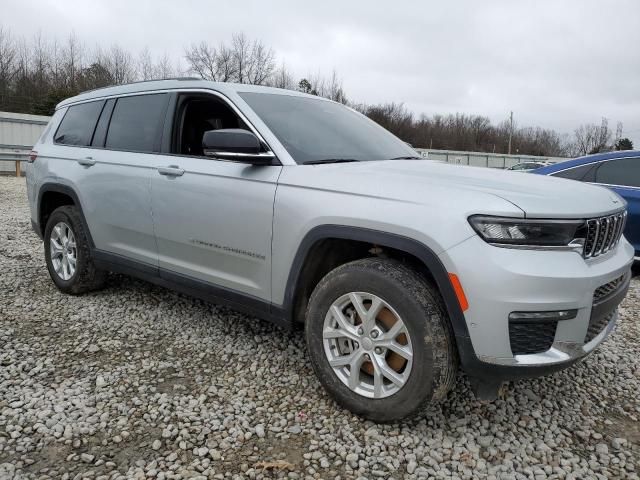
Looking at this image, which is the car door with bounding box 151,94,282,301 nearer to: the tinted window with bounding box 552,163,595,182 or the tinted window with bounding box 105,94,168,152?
the tinted window with bounding box 105,94,168,152

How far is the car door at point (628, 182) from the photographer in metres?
5.38

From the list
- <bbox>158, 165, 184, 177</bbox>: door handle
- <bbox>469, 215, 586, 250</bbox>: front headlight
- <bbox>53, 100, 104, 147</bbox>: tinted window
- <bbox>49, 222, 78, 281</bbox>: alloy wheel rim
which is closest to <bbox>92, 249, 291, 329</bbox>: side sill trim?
<bbox>49, 222, 78, 281</bbox>: alloy wheel rim

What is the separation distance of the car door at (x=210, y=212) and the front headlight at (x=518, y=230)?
1189mm

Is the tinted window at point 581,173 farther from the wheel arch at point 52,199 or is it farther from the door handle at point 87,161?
the wheel arch at point 52,199

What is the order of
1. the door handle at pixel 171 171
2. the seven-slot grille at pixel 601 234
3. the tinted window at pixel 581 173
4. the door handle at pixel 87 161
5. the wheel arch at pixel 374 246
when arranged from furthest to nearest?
the tinted window at pixel 581 173, the door handle at pixel 87 161, the door handle at pixel 171 171, the seven-slot grille at pixel 601 234, the wheel arch at pixel 374 246

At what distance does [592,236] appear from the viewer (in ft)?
7.77

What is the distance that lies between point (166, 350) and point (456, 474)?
2060mm

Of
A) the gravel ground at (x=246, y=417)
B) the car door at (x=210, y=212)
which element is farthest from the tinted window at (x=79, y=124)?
the gravel ground at (x=246, y=417)

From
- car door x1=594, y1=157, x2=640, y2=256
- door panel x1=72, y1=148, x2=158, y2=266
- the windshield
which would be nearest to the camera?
the windshield

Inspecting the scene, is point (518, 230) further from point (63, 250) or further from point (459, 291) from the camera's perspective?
point (63, 250)

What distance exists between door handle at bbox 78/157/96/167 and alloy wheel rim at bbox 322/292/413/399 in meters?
2.59

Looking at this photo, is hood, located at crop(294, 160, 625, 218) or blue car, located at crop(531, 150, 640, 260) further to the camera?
blue car, located at crop(531, 150, 640, 260)

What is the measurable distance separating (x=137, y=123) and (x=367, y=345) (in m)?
2.56

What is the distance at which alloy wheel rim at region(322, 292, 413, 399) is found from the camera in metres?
2.42
